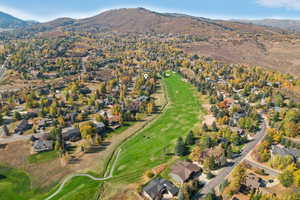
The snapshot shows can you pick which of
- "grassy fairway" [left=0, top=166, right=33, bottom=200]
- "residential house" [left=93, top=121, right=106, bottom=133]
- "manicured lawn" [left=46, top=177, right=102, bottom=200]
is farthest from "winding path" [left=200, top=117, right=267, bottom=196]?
"residential house" [left=93, top=121, right=106, bottom=133]

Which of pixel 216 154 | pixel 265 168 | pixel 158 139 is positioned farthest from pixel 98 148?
pixel 265 168

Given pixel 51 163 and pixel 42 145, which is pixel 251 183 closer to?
pixel 51 163

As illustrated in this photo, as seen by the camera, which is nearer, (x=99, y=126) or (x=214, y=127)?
(x=214, y=127)

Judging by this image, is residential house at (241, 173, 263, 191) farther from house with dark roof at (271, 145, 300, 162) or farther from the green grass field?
the green grass field

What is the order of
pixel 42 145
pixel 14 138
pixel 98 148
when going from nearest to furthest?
pixel 42 145, pixel 98 148, pixel 14 138

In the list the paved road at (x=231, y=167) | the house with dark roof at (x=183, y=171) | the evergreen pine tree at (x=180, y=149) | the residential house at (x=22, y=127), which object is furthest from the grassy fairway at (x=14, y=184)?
the paved road at (x=231, y=167)

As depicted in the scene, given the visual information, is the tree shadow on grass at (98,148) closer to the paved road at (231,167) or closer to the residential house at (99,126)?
the residential house at (99,126)

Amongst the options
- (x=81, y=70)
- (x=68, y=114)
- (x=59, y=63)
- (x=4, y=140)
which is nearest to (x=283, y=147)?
(x=68, y=114)
